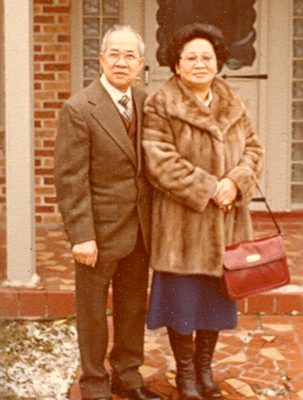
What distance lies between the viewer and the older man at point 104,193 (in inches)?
152

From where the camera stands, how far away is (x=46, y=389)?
4.56 metres

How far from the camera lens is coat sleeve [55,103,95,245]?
151 inches

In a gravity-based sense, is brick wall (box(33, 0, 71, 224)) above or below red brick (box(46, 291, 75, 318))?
above

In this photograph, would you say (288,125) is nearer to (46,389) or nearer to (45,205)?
(45,205)

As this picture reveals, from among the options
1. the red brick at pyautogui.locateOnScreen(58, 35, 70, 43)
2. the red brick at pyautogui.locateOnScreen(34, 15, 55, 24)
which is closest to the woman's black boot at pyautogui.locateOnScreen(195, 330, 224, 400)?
the red brick at pyautogui.locateOnScreen(58, 35, 70, 43)

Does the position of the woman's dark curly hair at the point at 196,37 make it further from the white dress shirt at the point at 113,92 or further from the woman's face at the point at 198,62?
the white dress shirt at the point at 113,92

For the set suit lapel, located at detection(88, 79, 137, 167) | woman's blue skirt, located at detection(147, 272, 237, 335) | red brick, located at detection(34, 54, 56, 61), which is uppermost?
red brick, located at detection(34, 54, 56, 61)

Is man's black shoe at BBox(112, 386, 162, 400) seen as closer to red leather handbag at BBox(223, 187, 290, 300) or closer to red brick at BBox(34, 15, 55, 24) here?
red leather handbag at BBox(223, 187, 290, 300)

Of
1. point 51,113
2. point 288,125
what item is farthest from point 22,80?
point 288,125

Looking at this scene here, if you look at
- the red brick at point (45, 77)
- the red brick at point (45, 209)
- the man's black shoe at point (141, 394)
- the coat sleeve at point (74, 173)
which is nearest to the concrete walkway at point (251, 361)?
the man's black shoe at point (141, 394)

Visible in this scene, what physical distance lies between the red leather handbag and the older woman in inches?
2.5

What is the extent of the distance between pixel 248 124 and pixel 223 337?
1.68 meters

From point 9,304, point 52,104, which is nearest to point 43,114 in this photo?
point 52,104

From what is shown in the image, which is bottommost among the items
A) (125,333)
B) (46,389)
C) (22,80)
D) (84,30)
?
(46,389)
